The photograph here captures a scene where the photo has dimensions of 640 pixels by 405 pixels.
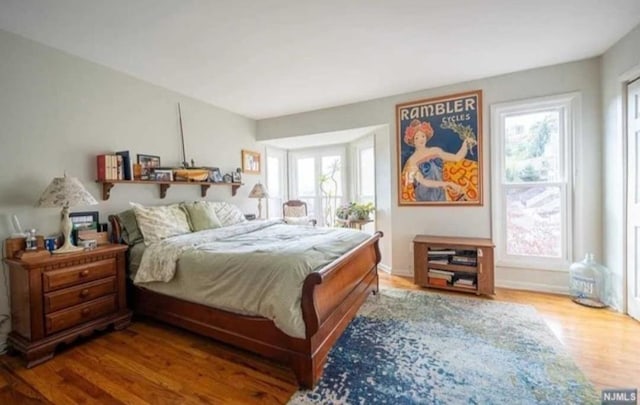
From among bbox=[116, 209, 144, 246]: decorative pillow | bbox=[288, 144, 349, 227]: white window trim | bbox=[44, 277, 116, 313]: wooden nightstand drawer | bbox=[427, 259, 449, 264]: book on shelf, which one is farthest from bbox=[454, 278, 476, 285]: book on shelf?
bbox=[44, 277, 116, 313]: wooden nightstand drawer

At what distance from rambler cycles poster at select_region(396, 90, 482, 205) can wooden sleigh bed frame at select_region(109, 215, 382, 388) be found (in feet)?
4.63

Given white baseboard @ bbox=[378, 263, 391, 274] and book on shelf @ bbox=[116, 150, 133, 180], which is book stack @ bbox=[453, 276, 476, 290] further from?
book on shelf @ bbox=[116, 150, 133, 180]

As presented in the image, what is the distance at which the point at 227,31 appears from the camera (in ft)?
7.21

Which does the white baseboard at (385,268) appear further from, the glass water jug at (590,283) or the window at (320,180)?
the glass water jug at (590,283)

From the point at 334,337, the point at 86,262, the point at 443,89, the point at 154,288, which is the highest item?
the point at 443,89

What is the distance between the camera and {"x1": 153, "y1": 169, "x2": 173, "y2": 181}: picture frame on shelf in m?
3.05

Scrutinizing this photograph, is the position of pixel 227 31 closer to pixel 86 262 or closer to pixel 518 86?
pixel 86 262

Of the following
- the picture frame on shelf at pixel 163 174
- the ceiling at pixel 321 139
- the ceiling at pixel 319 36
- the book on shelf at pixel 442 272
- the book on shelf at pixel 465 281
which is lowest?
the book on shelf at pixel 465 281

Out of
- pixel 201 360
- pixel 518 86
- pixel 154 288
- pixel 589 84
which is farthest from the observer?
pixel 518 86

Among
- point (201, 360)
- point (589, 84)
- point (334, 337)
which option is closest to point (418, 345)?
point (334, 337)

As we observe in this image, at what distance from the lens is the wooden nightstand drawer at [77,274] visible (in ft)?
6.58

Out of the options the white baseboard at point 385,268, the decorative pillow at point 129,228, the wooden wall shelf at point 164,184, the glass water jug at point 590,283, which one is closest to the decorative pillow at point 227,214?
the wooden wall shelf at point 164,184

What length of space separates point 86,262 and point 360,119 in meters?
3.48

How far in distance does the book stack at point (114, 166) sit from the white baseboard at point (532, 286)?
4.32 meters
